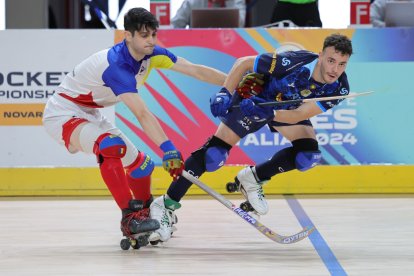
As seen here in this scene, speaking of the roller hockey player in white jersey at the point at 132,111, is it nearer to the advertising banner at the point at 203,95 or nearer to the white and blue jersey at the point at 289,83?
the white and blue jersey at the point at 289,83

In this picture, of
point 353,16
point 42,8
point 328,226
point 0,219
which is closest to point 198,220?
point 328,226

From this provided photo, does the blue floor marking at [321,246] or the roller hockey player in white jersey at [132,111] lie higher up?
the roller hockey player in white jersey at [132,111]

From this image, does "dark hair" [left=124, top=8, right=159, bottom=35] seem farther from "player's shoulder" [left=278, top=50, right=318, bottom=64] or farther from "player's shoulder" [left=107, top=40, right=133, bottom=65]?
"player's shoulder" [left=278, top=50, right=318, bottom=64]

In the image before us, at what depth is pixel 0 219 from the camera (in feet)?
21.1

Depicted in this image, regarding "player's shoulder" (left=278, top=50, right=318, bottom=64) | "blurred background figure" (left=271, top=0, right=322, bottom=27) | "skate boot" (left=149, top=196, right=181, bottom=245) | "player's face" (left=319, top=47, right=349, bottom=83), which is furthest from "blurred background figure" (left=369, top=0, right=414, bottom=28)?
"skate boot" (left=149, top=196, right=181, bottom=245)

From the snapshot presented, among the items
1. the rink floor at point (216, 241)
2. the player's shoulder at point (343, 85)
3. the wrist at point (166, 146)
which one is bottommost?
the rink floor at point (216, 241)

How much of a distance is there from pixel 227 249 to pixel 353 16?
386 cm

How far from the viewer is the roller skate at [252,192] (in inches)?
233

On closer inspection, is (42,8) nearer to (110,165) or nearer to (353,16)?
(353,16)

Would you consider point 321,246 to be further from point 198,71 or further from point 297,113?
point 198,71

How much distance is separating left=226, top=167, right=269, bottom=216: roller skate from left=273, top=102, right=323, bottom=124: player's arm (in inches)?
17.7

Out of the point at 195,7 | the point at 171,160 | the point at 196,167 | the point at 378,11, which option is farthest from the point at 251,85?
the point at 378,11

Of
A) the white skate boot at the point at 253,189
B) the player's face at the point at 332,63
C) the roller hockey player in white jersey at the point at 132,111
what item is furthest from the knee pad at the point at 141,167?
the player's face at the point at 332,63

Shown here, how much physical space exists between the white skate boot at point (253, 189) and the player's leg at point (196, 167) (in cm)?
30
